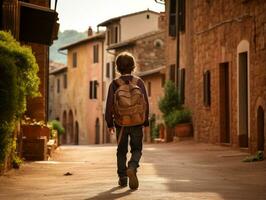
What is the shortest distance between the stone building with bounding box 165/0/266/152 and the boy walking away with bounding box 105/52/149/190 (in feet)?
25.1

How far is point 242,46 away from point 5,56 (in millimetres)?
10354

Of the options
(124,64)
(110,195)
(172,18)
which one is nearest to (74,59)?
(172,18)

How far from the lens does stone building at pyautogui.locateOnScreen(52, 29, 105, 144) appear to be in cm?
5931

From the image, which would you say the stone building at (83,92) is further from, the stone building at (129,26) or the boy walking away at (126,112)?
the boy walking away at (126,112)

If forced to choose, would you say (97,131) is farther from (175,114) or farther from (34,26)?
(34,26)

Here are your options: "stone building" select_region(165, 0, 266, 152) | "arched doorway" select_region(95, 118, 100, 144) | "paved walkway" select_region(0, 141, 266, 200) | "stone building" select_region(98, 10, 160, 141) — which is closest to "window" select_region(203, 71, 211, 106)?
"stone building" select_region(165, 0, 266, 152)

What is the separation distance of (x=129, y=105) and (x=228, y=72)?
13.1 m

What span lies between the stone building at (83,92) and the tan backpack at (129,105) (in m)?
47.5

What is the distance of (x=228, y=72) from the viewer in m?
21.7

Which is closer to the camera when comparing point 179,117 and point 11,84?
point 11,84

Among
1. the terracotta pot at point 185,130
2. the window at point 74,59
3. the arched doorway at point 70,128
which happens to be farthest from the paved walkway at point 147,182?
the arched doorway at point 70,128

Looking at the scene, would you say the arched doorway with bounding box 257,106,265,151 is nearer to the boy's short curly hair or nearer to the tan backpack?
the boy's short curly hair

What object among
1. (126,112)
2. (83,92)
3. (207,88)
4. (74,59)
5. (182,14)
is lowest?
(126,112)

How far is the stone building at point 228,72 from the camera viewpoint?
56.1 ft
